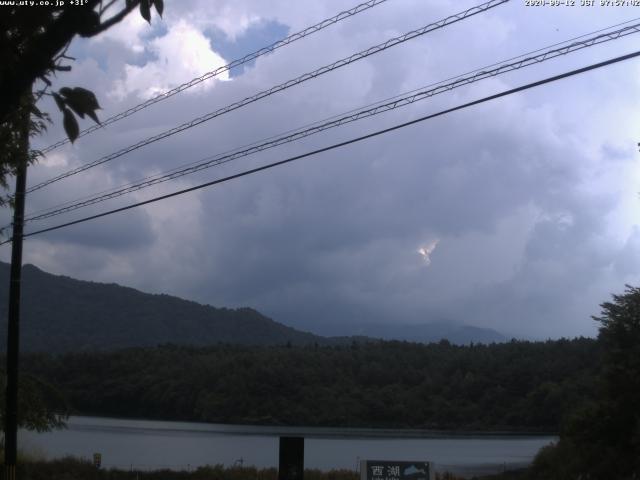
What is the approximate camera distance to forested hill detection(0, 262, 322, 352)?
364 ft

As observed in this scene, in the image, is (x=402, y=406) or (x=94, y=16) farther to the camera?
(x=402, y=406)

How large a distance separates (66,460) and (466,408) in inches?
955

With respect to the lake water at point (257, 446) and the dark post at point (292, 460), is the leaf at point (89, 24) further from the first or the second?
the lake water at point (257, 446)

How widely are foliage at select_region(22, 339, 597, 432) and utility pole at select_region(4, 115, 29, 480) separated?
90.1 feet

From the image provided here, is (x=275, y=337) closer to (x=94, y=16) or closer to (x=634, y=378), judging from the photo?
(x=634, y=378)

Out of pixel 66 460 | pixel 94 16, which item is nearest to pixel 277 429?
pixel 66 460

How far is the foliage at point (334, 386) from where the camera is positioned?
46594mm

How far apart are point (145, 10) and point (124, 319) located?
120240mm

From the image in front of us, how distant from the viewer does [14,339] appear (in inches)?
814

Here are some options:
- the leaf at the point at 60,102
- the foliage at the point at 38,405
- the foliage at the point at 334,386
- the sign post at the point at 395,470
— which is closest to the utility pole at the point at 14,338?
the foliage at the point at 38,405

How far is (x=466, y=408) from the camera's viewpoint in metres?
49.2

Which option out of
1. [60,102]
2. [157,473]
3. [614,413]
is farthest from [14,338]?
[60,102]

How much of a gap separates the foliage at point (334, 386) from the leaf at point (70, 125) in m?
40.8

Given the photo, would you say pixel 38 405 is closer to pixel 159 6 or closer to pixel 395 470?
pixel 395 470
